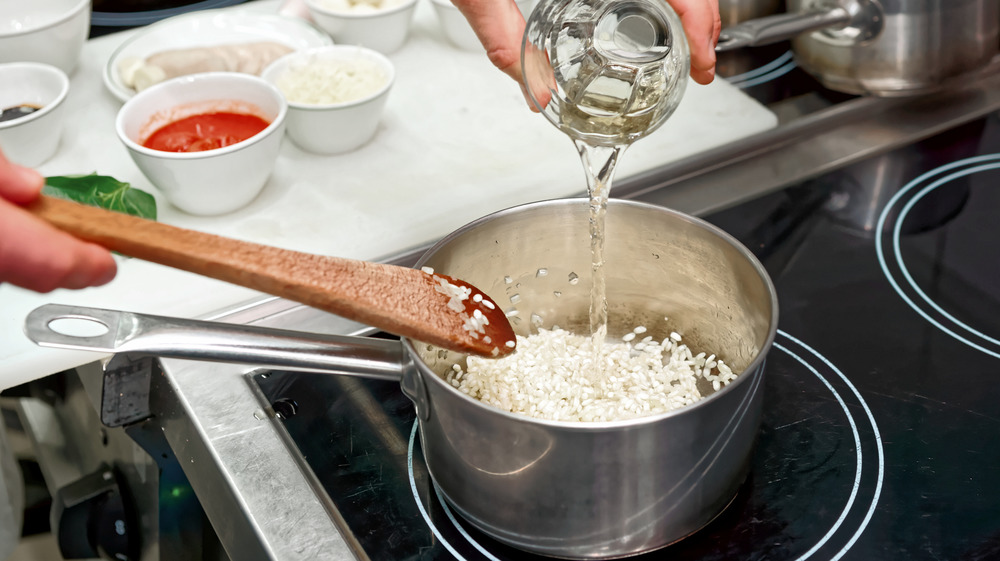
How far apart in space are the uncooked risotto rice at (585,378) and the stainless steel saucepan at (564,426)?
0.17 feet

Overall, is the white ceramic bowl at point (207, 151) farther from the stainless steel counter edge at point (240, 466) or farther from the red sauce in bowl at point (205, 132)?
the stainless steel counter edge at point (240, 466)

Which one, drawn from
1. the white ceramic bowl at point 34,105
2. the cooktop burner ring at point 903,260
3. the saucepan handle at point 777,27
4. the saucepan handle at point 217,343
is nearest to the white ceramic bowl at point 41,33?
the white ceramic bowl at point 34,105

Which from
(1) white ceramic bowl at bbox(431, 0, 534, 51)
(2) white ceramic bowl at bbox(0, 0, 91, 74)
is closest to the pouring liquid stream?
(1) white ceramic bowl at bbox(431, 0, 534, 51)

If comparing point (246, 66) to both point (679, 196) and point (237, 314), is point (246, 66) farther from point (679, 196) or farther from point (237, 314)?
point (679, 196)

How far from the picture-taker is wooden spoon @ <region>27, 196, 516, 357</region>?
1.77 feet

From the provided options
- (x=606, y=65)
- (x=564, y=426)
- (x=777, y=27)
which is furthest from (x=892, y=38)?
(x=564, y=426)

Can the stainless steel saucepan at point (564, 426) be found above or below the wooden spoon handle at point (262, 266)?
below

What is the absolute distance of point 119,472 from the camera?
0.89m

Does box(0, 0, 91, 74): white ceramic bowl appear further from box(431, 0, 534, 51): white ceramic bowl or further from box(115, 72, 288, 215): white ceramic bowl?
box(431, 0, 534, 51): white ceramic bowl

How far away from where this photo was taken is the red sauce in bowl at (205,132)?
971 mm

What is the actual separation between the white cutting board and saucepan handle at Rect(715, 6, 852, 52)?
115 mm

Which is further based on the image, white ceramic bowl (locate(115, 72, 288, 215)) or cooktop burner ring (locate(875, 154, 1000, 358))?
white ceramic bowl (locate(115, 72, 288, 215))

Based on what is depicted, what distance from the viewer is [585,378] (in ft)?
2.41

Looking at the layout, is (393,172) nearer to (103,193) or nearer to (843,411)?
(103,193)
